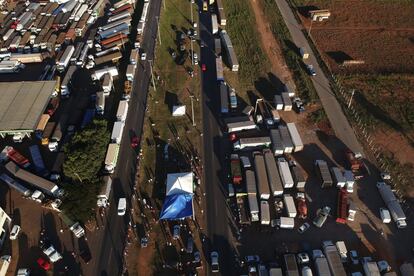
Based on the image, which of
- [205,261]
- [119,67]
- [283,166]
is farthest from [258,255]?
[119,67]

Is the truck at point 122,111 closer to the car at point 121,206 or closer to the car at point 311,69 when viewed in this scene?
the car at point 121,206

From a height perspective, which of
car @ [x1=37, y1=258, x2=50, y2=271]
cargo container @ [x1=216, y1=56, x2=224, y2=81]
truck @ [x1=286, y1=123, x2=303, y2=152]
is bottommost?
car @ [x1=37, y1=258, x2=50, y2=271]

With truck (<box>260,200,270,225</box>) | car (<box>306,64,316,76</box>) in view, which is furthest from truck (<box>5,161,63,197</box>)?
car (<box>306,64,316,76</box>)

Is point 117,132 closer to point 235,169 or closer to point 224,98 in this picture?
point 224,98

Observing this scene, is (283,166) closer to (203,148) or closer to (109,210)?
(203,148)

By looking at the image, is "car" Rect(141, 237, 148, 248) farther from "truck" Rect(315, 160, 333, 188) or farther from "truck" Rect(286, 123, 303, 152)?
"truck" Rect(286, 123, 303, 152)

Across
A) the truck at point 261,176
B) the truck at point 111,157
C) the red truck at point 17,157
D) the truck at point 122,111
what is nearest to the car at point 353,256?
the truck at point 261,176
